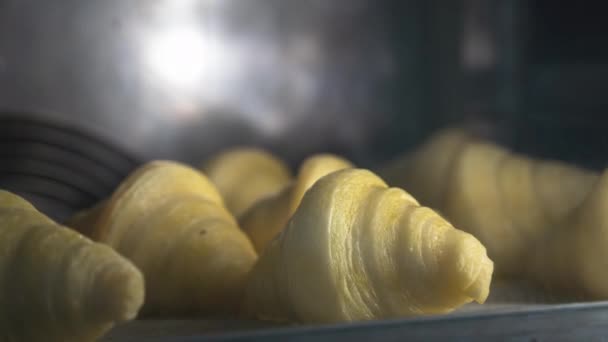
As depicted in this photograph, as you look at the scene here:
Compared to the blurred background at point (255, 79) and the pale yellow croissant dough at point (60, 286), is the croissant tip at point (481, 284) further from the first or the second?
the blurred background at point (255, 79)

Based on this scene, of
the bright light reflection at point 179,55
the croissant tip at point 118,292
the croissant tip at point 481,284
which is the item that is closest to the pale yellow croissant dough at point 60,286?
the croissant tip at point 118,292

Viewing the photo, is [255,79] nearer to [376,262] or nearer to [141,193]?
[141,193]

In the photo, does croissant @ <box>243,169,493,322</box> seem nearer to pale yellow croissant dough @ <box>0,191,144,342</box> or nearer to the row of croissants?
the row of croissants

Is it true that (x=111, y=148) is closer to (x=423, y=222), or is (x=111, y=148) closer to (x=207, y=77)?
(x=207, y=77)

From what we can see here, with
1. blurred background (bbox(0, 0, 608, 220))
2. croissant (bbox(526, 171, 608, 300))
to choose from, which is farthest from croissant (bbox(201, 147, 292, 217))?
croissant (bbox(526, 171, 608, 300))

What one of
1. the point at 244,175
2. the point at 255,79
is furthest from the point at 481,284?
the point at 255,79

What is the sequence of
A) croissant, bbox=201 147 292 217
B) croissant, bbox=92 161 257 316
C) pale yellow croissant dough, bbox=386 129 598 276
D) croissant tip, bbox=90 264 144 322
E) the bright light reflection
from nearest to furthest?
croissant tip, bbox=90 264 144 322 < croissant, bbox=92 161 257 316 < pale yellow croissant dough, bbox=386 129 598 276 < croissant, bbox=201 147 292 217 < the bright light reflection
